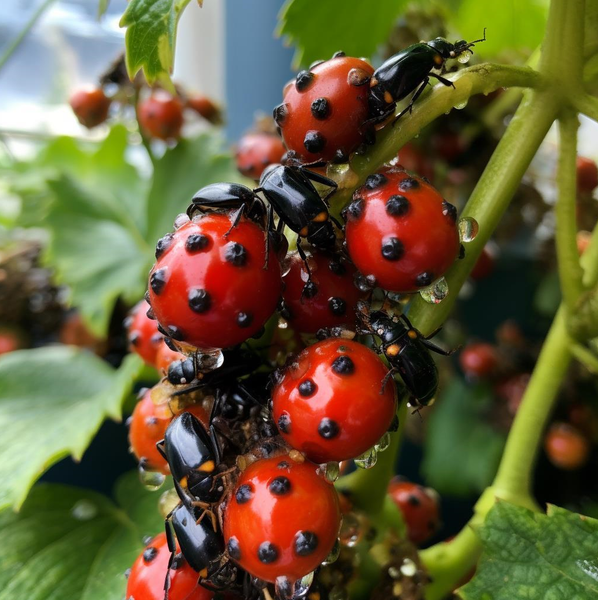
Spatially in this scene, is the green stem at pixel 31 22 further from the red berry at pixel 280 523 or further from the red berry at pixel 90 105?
the red berry at pixel 280 523

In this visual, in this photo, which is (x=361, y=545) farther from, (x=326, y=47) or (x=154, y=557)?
(x=326, y=47)

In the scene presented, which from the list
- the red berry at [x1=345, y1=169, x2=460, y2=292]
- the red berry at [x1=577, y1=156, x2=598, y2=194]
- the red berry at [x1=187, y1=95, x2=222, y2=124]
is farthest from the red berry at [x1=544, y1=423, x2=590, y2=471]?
the red berry at [x1=187, y1=95, x2=222, y2=124]

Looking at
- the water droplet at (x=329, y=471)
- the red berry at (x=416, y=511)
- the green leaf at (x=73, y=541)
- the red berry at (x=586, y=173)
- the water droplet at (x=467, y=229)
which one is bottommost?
the green leaf at (x=73, y=541)

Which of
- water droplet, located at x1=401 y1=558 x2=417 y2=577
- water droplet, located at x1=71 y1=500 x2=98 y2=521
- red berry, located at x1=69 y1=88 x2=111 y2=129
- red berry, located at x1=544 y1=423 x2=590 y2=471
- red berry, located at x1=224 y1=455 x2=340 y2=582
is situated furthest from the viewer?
red berry, located at x1=69 y1=88 x2=111 y2=129

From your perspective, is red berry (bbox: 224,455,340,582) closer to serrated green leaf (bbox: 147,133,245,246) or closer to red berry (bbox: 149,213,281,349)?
red berry (bbox: 149,213,281,349)

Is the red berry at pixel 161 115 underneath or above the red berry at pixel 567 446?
above

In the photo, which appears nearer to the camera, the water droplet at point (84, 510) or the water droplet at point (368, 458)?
the water droplet at point (368, 458)

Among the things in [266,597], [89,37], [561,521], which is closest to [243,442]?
[266,597]

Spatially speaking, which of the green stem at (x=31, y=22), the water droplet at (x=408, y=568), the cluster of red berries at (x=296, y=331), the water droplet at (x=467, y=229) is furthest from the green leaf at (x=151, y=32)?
the green stem at (x=31, y=22)
